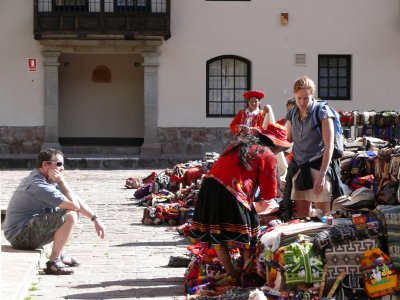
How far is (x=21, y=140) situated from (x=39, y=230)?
17365 millimetres

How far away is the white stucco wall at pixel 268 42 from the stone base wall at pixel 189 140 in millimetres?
205

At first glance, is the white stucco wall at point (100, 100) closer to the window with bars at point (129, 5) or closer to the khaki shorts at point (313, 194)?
the window with bars at point (129, 5)

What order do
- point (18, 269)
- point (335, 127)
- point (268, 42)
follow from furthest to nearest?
point (268, 42)
point (335, 127)
point (18, 269)

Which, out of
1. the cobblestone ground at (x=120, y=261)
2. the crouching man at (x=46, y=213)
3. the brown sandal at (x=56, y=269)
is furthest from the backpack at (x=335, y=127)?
the brown sandal at (x=56, y=269)

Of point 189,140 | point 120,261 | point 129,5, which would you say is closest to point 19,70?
point 129,5

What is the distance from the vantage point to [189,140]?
2562cm

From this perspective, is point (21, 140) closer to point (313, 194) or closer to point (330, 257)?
point (313, 194)

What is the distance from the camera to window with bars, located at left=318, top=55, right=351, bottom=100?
2603 centimetres

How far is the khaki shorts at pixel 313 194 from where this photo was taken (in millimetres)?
8141

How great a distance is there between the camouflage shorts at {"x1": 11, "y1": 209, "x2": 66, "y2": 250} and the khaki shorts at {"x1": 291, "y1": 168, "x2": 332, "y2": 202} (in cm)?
211

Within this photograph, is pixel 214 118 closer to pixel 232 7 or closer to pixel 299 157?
pixel 232 7

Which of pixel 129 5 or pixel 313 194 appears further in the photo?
pixel 129 5

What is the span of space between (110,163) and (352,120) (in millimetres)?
11944

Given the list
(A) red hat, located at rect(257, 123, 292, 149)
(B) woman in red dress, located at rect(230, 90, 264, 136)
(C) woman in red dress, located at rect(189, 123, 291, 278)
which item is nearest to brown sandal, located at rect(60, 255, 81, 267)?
(C) woman in red dress, located at rect(189, 123, 291, 278)
